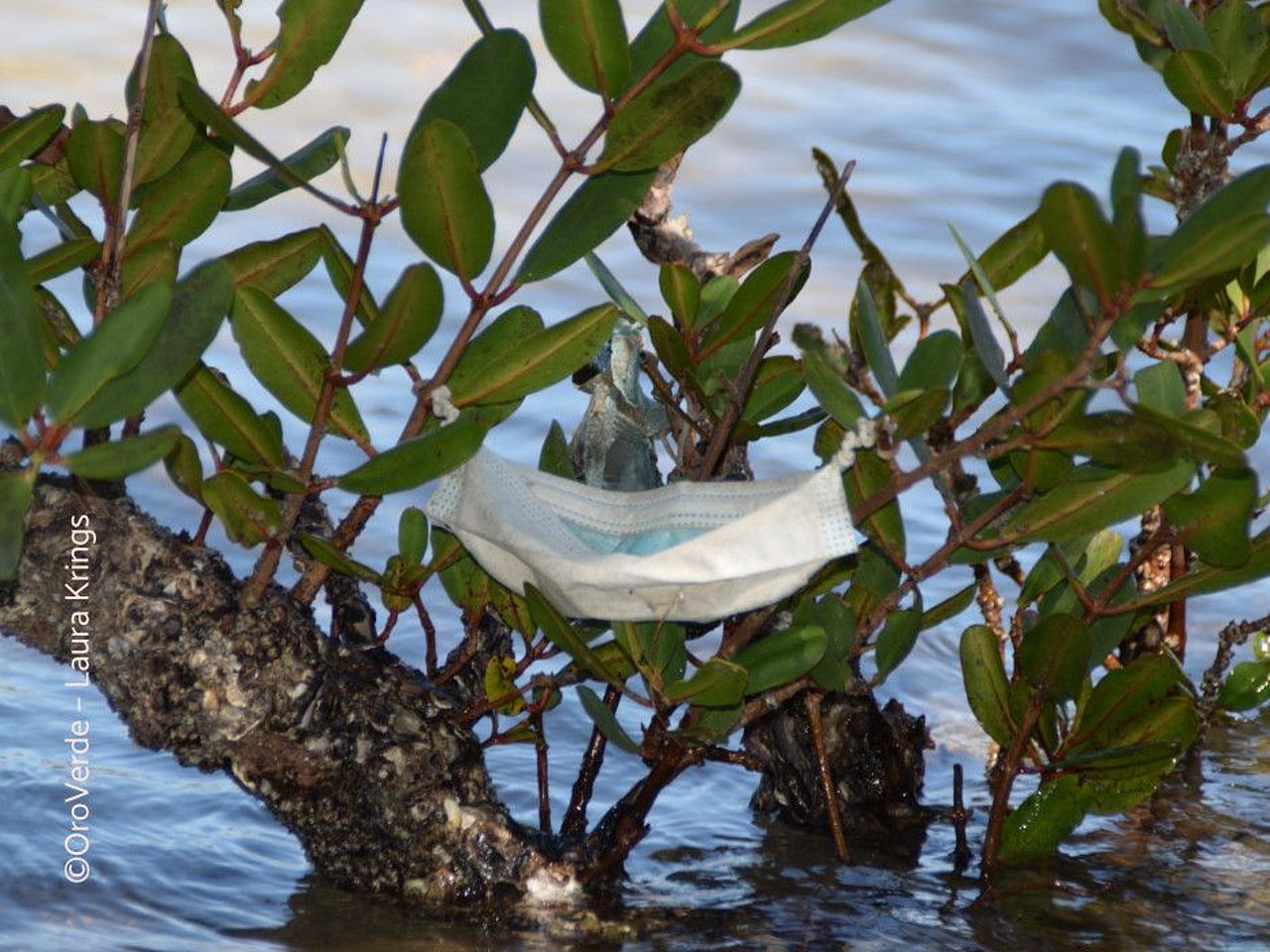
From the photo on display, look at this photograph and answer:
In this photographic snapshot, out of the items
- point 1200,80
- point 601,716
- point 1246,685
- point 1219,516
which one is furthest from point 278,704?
point 1246,685

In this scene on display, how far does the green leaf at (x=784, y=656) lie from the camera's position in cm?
139

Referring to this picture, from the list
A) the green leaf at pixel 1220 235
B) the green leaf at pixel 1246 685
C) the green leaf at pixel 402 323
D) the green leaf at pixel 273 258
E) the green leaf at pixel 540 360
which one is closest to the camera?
the green leaf at pixel 1220 235

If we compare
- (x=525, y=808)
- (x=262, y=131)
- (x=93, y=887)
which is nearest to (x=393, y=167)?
(x=262, y=131)

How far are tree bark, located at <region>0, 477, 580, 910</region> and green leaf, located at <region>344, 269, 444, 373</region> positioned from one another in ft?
0.91

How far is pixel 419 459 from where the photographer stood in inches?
51.1

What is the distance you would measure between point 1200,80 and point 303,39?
0.89 m

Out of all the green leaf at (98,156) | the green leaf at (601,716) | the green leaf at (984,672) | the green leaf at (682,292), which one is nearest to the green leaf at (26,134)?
the green leaf at (98,156)

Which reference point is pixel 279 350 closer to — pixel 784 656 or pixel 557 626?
pixel 557 626

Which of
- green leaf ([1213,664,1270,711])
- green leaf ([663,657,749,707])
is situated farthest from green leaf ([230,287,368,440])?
green leaf ([1213,664,1270,711])

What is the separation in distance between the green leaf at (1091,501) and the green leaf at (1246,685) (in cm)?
84

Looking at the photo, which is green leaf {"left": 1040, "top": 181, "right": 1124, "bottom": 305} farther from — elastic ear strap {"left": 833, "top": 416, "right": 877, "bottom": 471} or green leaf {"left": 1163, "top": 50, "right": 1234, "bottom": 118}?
green leaf {"left": 1163, "top": 50, "right": 1234, "bottom": 118}

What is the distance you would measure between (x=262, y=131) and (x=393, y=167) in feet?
1.35

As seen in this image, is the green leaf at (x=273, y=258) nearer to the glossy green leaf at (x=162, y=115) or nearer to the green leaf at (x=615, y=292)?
the glossy green leaf at (x=162, y=115)

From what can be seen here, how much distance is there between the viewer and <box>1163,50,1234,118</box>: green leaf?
1646 millimetres
